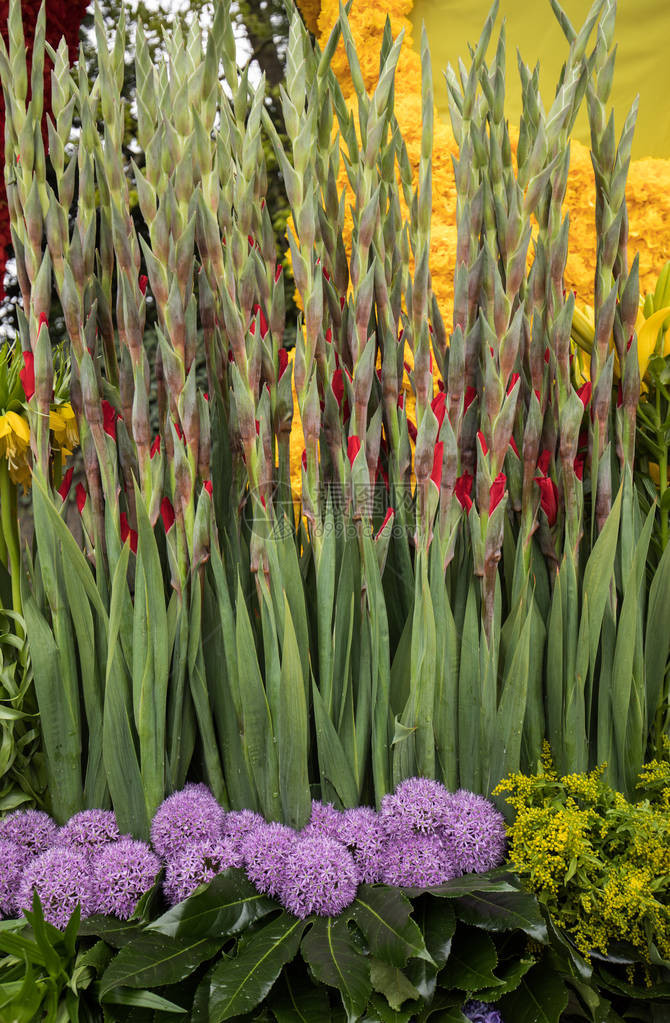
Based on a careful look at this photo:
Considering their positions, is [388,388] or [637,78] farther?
[637,78]

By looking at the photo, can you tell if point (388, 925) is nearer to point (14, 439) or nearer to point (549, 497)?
point (549, 497)

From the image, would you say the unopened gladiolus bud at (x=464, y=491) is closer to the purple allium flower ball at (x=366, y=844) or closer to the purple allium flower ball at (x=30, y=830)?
the purple allium flower ball at (x=366, y=844)

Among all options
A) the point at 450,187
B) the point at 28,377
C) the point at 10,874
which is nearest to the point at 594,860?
the point at 10,874

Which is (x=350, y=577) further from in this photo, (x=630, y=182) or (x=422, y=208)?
(x=630, y=182)

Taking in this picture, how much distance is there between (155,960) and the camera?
0.76 meters

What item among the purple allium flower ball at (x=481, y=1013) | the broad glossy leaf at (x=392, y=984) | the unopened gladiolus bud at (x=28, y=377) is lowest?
the purple allium flower ball at (x=481, y=1013)

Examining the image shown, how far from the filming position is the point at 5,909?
0.90m

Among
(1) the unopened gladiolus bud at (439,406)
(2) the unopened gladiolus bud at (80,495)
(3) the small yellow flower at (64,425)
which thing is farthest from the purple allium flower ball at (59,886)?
(1) the unopened gladiolus bud at (439,406)

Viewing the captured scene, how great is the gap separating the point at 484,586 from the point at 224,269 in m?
0.50

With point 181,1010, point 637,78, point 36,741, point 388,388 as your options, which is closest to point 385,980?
point 181,1010

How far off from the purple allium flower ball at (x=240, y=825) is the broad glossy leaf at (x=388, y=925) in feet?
0.48

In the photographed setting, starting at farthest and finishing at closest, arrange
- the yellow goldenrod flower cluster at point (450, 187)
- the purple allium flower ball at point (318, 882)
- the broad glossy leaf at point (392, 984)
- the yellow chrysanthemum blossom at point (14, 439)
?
the yellow goldenrod flower cluster at point (450, 187) < the yellow chrysanthemum blossom at point (14, 439) < the purple allium flower ball at point (318, 882) < the broad glossy leaf at point (392, 984)

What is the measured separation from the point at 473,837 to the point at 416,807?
0.07m

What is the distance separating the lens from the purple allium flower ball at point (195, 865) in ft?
2.75
